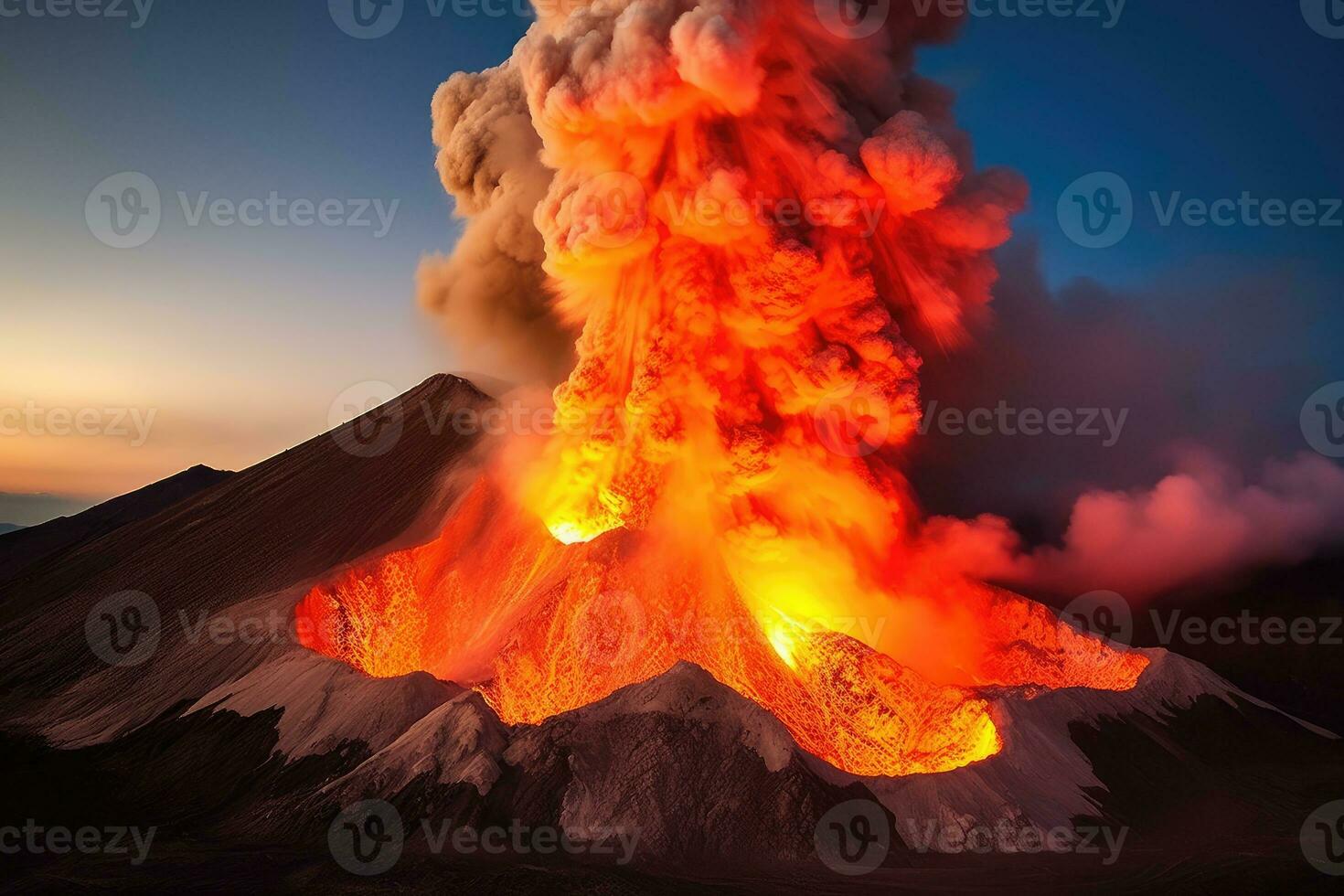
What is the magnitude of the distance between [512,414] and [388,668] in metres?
14.7

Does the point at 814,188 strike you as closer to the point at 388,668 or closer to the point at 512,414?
the point at 512,414

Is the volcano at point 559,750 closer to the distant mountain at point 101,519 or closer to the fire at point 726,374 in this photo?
the fire at point 726,374

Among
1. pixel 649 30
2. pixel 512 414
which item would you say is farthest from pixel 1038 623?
pixel 649 30

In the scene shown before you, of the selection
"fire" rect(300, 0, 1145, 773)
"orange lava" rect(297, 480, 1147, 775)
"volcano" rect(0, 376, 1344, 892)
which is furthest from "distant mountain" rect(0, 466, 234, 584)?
"fire" rect(300, 0, 1145, 773)

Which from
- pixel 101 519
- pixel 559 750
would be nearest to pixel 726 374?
pixel 559 750

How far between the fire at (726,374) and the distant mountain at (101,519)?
183 ft

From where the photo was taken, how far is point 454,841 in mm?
24047

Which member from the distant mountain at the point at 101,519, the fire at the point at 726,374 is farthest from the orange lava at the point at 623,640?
the distant mountain at the point at 101,519

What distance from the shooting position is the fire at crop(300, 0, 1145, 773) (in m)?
35.5

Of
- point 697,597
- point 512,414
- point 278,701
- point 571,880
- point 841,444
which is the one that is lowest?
point 571,880

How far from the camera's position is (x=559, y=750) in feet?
88.7

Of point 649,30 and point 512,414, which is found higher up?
point 649,30

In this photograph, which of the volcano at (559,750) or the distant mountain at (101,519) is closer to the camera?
the volcano at (559,750)

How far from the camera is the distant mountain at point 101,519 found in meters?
85.3
